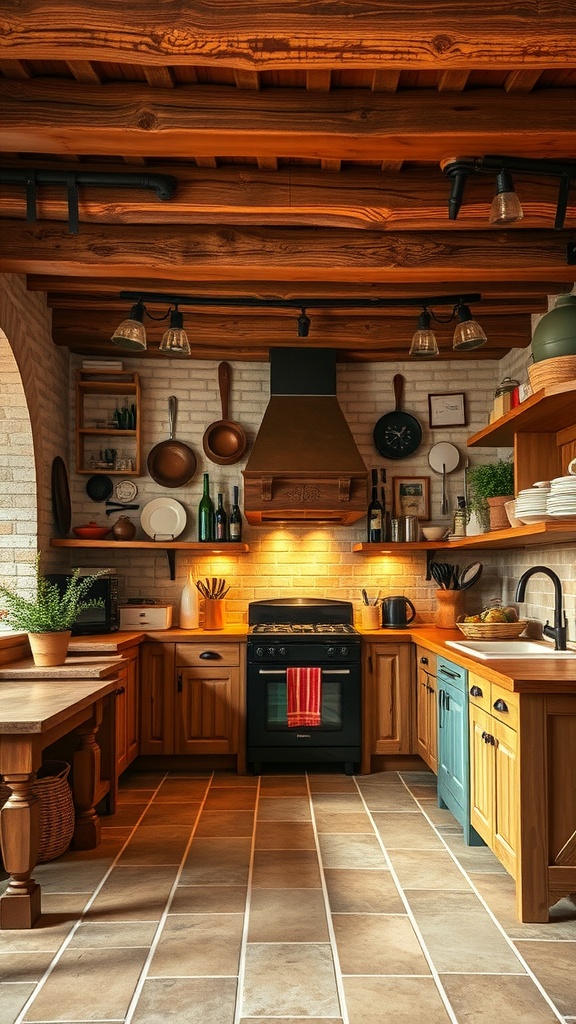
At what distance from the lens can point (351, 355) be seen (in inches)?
238

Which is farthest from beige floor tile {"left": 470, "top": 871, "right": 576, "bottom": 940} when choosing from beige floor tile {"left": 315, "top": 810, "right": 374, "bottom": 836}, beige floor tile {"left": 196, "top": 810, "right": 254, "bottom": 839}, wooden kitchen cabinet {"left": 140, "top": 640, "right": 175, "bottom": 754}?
wooden kitchen cabinet {"left": 140, "top": 640, "right": 175, "bottom": 754}

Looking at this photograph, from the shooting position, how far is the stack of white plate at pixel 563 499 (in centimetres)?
347

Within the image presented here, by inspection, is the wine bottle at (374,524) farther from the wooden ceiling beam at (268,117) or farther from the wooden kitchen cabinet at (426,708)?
the wooden ceiling beam at (268,117)

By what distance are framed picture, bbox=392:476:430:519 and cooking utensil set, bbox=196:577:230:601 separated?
1361 mm

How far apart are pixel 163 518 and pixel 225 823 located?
2.40 m

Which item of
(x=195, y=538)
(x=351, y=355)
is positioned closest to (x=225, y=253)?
(x=351, y=355)

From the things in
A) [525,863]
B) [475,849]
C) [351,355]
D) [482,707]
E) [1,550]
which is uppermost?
[351,355]

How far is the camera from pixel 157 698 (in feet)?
17.7

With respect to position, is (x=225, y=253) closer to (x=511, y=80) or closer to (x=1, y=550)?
(x=511, y=80)

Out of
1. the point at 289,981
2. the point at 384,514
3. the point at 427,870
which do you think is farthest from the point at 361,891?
the point at 384,514

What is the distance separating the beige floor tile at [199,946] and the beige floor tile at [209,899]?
51 millimetres

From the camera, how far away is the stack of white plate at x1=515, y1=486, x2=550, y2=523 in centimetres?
371

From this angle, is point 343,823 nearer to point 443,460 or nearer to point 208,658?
point 208,658

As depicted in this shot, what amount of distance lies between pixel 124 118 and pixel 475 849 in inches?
133
